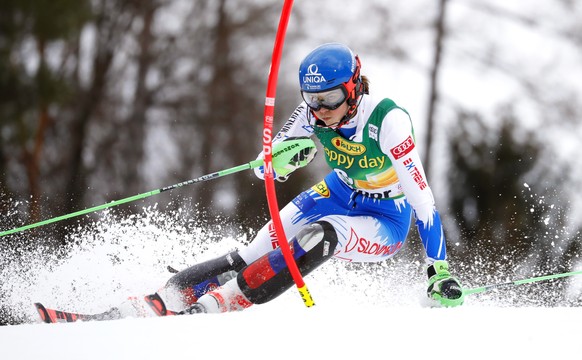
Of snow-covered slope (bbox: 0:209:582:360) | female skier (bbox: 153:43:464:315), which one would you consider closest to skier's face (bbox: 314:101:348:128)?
female skier (bbox: 153:43:464:315)

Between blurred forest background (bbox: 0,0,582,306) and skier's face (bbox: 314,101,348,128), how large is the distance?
20.5ft

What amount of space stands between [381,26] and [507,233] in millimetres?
6522

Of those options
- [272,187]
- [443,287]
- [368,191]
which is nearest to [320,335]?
[272,187]

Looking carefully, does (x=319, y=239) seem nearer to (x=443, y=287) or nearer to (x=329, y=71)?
(x=443, y=287)

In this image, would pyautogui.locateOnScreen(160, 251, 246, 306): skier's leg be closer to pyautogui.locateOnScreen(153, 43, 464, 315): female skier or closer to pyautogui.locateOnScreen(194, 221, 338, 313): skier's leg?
pyautogui.locateOnScreen(153, 43, 464, 315): female skier

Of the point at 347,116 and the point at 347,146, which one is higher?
the point at 347,116

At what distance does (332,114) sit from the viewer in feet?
14.5

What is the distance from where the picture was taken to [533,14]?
1580cm

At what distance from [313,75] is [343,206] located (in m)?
0.92

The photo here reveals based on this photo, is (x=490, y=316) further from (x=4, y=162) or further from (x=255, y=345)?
(x=4, y=162)

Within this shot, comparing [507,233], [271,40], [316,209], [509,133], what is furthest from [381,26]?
[316,209]

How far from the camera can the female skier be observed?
427cm

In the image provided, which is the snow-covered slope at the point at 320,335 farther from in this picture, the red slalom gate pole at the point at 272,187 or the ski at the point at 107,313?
the ski at the point at 107,313

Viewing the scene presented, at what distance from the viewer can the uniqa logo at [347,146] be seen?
4.52 metres
